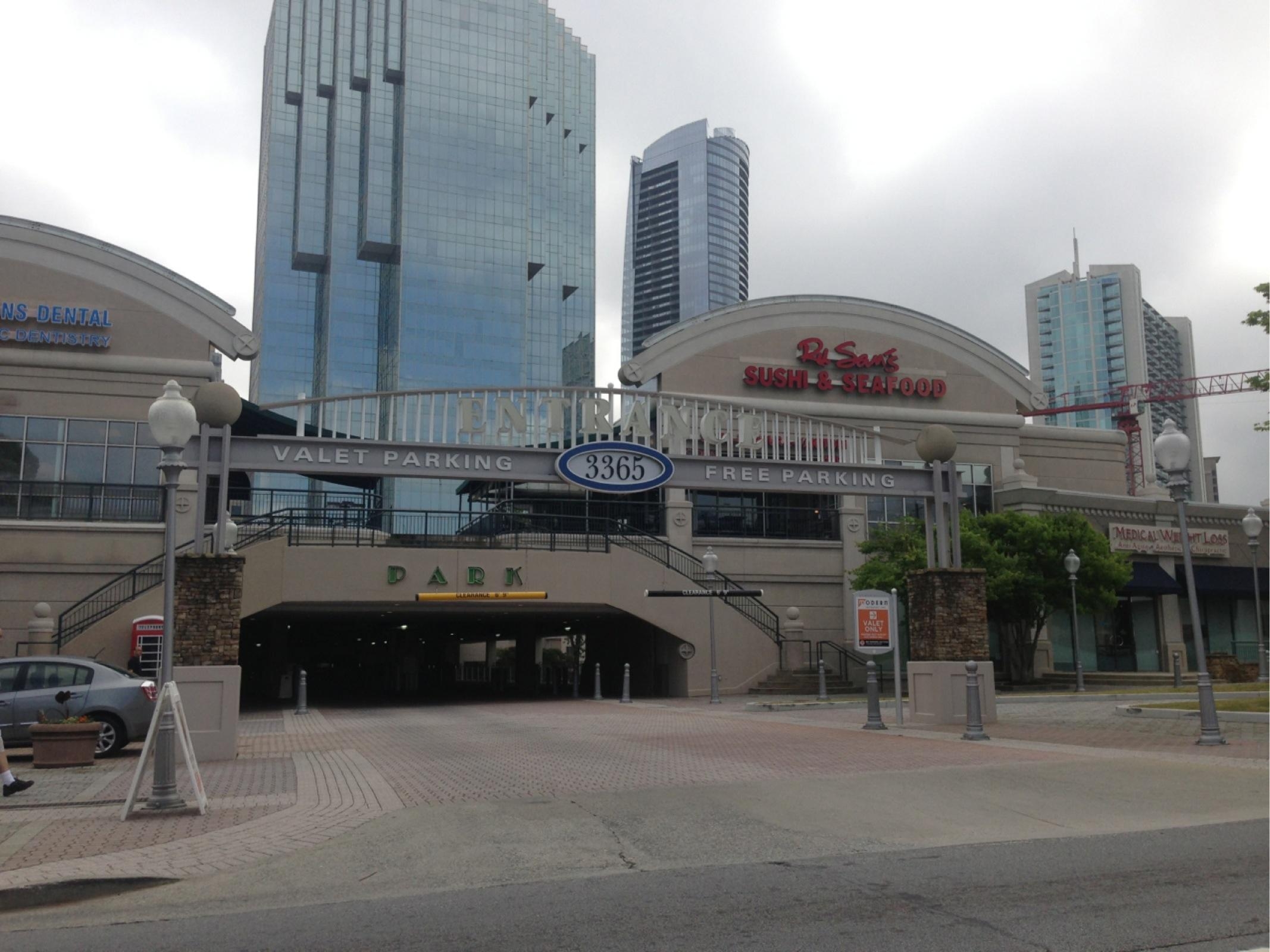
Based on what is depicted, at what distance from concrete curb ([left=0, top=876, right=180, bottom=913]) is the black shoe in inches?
176

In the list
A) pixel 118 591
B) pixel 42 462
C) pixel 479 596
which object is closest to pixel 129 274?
pixel 42 462

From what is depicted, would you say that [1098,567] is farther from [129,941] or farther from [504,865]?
[129,941]

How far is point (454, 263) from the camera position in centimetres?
12119

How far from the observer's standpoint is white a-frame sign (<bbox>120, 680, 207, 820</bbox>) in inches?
393

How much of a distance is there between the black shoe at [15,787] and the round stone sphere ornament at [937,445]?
1501 centimetres

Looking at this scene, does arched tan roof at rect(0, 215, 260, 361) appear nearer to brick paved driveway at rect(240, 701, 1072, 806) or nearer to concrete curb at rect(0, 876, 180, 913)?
brick paved driveway at rect(240, 701, 1072, 806)

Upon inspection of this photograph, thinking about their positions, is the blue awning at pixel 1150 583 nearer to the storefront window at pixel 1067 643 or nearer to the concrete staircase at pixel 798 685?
the storefront window at pixel 1067 643

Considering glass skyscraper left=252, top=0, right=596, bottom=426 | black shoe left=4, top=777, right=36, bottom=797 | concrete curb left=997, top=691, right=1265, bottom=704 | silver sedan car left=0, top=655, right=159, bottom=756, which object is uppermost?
glass skyscraper left=252, top=0, right=596, bottom=426

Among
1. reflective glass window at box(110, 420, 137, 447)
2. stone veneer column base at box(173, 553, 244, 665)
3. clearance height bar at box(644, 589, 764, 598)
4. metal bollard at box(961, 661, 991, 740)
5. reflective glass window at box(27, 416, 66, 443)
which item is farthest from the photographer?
reflective glass window at box(110, 420, 137, 447)

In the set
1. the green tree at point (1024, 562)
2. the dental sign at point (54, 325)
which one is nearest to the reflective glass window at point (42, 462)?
the dental sign at point (54, 325)

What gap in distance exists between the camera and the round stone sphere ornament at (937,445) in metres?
20.2

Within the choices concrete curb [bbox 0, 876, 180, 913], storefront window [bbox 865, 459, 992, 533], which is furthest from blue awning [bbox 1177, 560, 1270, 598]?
concrete curb [bbox 0, 876, 180, 913]

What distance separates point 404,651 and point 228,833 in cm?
3812

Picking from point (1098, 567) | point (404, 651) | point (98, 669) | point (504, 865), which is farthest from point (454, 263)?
point (504, 865)
